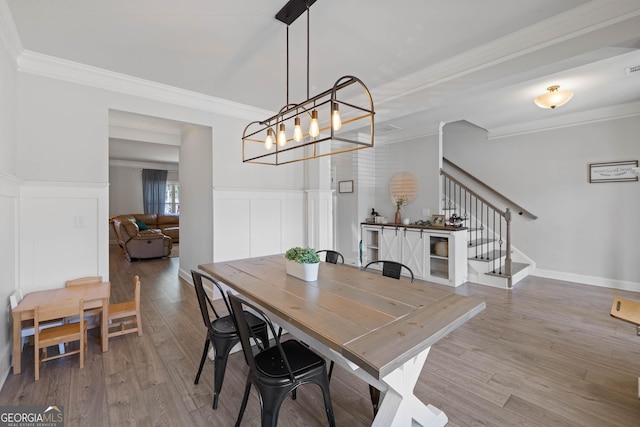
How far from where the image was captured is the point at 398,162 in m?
5.57

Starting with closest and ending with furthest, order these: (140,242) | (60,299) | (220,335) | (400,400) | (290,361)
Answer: (400,400) < (290,361) < (220,335) < (60,299) < (140,242)

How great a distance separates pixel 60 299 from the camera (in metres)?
2.40

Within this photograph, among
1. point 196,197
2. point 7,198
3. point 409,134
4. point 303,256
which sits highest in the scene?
point 409,134

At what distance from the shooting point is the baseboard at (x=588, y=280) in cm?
409

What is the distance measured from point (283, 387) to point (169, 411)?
3.08ft

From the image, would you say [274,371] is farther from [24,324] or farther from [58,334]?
[24,324]

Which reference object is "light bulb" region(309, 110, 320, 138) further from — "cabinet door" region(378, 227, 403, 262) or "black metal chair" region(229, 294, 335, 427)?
"cabinet door" region(378, 227, 403, 262)

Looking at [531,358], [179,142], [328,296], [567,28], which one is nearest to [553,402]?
[531,358]

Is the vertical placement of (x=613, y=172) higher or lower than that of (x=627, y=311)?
higher

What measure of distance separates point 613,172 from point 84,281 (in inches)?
270

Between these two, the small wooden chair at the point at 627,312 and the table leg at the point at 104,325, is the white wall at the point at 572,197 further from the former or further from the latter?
the table leg at the point at 104,325

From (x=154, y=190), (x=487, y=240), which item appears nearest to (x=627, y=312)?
(x=487, y=240)

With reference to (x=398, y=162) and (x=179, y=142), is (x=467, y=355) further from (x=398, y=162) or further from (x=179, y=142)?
(x=179, y=142)

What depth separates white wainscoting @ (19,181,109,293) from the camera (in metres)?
2.60
